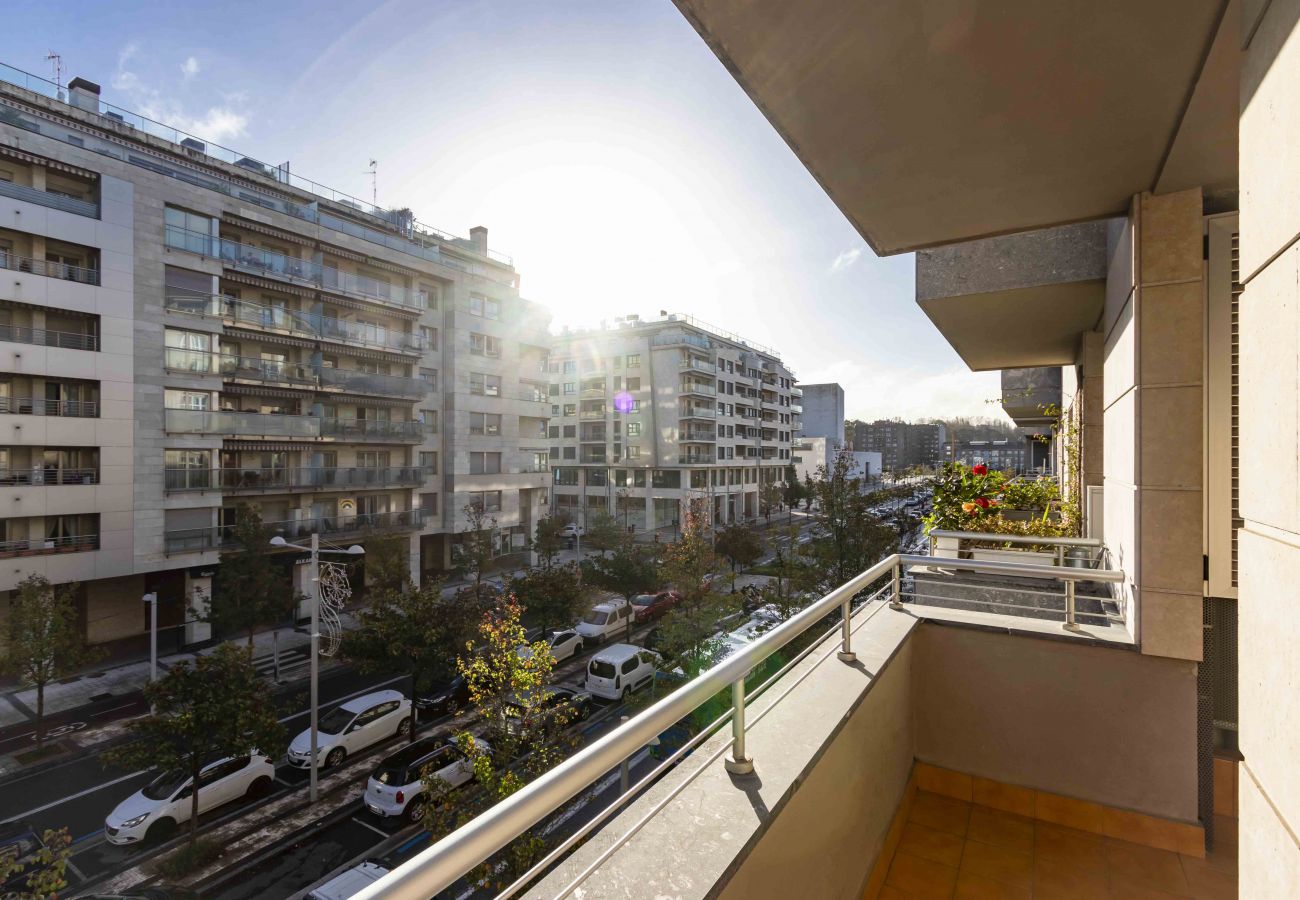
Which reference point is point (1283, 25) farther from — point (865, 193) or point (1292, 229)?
point (865, 193)

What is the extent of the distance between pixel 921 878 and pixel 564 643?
630 inches

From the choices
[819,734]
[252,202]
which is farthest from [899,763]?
[252,202]

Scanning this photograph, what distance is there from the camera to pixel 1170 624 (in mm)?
3686

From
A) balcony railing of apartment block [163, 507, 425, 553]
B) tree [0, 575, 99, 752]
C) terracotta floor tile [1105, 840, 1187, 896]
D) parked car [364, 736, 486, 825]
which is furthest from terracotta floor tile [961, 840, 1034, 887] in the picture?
balcony railing of apartment block [163, 507, 425, 553]

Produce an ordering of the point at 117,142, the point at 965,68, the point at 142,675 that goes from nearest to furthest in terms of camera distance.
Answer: the point at 965,68 → the point at 142,675 → the point at 117,142

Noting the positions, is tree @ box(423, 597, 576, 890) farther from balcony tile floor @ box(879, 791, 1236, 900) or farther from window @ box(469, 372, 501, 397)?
window @ box(469, 372, 501, 397)

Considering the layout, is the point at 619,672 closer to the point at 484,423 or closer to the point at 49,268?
the point at 484,423

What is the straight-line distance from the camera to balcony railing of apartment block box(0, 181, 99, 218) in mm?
16609

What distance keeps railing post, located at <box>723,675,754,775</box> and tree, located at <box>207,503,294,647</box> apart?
66.9 feet

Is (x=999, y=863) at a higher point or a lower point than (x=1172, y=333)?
lower

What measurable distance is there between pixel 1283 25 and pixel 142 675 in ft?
76.5

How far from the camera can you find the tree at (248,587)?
18094 millimetres

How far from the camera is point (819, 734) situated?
2529 millimetres

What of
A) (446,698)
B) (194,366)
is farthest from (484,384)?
(446,698)
